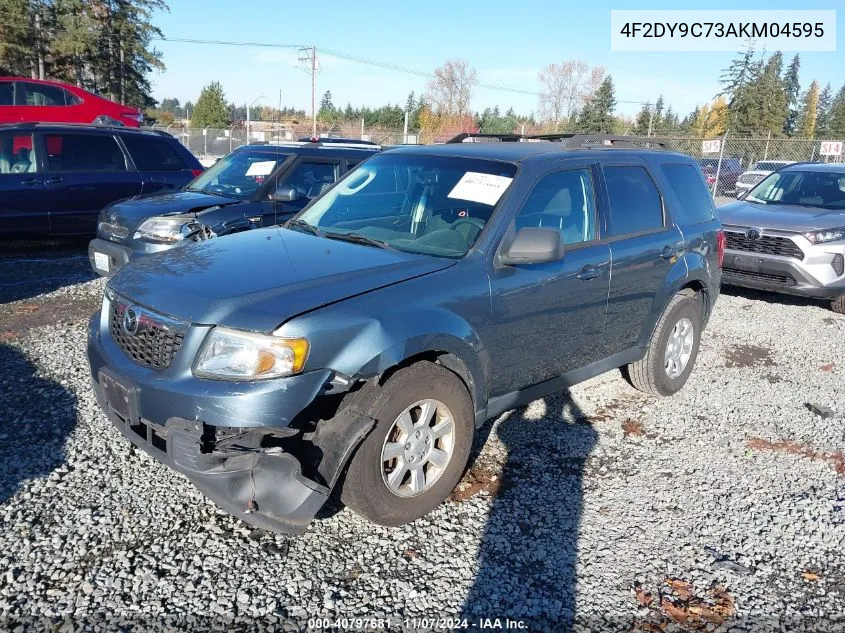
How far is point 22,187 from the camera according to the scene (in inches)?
336

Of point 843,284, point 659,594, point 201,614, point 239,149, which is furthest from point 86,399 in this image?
point 843,284

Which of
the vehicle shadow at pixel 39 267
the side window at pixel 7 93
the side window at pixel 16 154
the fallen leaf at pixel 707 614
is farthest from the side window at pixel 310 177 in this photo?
the side window at pixel 7 93

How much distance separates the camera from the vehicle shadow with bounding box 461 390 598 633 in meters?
2.75

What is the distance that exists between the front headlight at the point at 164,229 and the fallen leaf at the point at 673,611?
5648 millimetres

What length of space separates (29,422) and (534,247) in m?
3.32

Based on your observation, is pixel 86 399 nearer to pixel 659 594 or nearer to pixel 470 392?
pixel 470 392

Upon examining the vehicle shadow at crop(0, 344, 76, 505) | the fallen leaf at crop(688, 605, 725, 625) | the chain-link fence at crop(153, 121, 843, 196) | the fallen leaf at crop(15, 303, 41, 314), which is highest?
the chain-link fence at crop(153, 121, 843, 196)

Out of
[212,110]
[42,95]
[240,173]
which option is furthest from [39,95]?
[212,110]

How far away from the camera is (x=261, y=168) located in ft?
25.5

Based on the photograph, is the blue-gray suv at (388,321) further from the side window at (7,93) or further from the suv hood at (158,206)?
the side window at (7,93)

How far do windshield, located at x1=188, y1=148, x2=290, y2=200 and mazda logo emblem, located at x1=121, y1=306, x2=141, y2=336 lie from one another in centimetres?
458

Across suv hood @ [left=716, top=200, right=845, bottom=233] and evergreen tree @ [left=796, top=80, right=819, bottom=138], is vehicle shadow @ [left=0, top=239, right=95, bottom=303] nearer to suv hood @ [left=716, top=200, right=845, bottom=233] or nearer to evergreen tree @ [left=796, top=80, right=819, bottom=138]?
suv hood @ [left=716, top=200, right=845, bottom=233]

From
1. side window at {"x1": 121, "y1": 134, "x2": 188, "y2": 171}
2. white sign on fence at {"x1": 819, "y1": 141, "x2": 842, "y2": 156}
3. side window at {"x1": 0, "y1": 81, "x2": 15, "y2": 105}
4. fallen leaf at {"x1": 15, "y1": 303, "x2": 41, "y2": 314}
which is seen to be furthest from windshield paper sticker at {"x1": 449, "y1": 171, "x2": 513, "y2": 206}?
white sign on fence at {"x1": 819, "y1": 141, "x2": 842, "y2": 156}

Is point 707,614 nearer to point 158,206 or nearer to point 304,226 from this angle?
point 304,226
